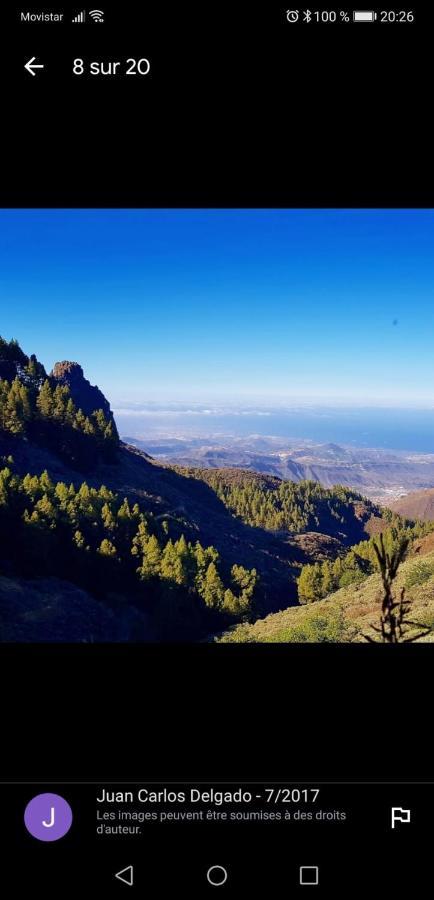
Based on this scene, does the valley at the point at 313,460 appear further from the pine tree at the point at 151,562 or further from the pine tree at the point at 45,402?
the pine tree at the point at 151,562

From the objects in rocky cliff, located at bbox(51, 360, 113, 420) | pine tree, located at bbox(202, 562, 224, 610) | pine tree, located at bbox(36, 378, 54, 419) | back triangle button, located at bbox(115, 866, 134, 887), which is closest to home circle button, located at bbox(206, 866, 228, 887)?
back triangle button, located at bbox(115, 866, 134, 887)

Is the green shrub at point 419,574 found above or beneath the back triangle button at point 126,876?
above

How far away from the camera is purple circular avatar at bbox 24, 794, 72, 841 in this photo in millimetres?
2809
